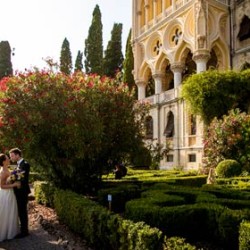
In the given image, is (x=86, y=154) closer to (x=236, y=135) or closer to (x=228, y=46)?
(x=236, y=135)

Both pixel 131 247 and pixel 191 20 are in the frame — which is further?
pixel 191 20

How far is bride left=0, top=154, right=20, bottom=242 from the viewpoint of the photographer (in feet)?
25.7

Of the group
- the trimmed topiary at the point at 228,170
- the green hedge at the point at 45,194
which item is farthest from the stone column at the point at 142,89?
the green hedge at the point at 45,194

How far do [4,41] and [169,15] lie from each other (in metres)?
28.7

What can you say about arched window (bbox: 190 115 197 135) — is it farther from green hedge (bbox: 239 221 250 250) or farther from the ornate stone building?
green hedge (bbox: 239 221 250 250)

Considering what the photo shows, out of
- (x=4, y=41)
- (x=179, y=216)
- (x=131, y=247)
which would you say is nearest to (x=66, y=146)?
(x=179, y=216)

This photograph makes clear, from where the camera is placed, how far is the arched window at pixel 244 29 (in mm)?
27062

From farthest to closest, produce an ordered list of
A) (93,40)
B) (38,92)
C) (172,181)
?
(93,40) < (172,181) < (38,92)

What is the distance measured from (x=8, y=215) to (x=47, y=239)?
0.97m

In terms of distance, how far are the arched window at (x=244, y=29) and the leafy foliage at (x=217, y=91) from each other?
13.1ft

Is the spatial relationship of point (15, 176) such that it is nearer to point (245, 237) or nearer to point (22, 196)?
point (22, 196)

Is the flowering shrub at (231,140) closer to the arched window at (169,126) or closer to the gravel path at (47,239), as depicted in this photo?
the arched window at (169,126)

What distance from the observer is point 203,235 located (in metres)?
7.37

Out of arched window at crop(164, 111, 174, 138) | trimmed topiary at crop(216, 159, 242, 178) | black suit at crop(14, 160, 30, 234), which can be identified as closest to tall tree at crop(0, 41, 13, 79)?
arched window at crop(164, 111, 174, 138)
